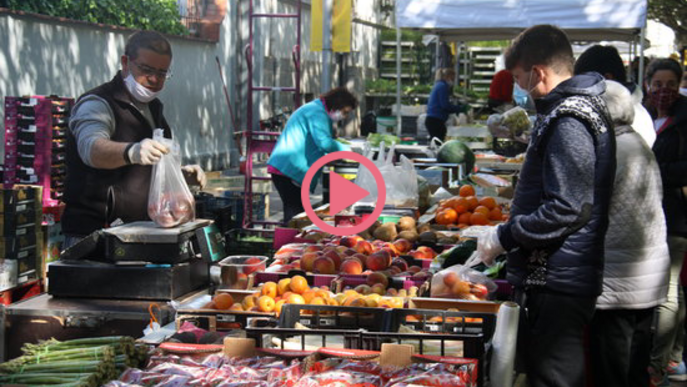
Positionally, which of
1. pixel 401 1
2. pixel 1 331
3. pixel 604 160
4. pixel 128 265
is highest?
pixel 401 1

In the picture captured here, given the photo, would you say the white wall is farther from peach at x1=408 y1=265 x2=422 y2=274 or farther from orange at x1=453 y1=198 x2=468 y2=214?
peach at x1=408 y1=265 x2=422 y2=274

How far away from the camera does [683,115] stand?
5.75 meters

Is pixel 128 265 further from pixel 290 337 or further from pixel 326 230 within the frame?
pixel 326 230

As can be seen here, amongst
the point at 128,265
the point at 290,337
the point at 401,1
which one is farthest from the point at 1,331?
the point at 401,1

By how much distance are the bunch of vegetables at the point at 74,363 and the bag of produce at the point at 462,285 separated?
1.59 meters

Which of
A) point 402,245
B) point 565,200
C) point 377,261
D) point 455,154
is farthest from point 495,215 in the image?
point 455,154

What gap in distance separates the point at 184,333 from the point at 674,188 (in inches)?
138

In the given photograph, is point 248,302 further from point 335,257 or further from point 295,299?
point 335,257

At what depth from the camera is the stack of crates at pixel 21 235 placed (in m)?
→ 6.79

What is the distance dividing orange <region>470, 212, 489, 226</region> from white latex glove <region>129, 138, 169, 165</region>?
287 centimetres

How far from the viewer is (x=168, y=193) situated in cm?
445

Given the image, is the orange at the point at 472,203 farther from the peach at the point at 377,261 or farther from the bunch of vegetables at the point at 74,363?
the bunch of vegetables at the point at 74,363
